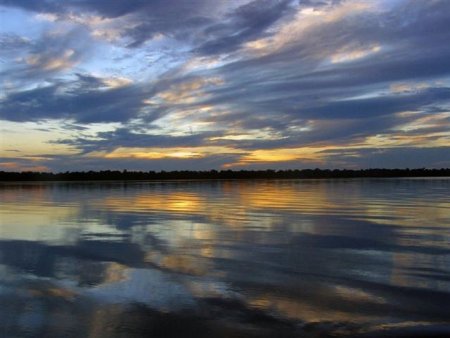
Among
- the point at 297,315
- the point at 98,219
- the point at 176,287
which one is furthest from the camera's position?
the point at 98,219

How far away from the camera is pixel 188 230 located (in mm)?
17516

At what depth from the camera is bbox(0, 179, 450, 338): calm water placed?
7.06m

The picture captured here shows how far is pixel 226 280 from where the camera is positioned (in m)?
9.80

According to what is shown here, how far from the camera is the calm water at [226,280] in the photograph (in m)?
7.06

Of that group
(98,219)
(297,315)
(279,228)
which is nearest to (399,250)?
(279,228)

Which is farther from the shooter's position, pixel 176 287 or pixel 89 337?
pixel 176 287

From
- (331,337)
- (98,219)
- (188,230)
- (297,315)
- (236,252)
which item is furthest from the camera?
(98,219)

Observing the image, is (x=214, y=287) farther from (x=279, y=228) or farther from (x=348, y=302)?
(x=279, y=228)

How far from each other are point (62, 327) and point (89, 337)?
25.8 inches

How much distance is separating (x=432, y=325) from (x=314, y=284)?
2.79m

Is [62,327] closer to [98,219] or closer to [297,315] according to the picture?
[297,315]

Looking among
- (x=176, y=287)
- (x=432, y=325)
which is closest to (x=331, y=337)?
(x=432, y=325)

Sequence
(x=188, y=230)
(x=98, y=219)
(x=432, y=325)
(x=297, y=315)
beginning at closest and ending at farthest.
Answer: (x=432, y=325)
(x=297, y=315)
(x=188, y=230)
(x=98, y=219)

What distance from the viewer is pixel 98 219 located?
21766 millimetres
